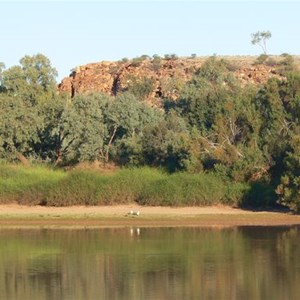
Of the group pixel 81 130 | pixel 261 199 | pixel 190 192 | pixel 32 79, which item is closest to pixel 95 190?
pixel 190 192

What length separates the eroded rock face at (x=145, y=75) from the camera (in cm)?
8112

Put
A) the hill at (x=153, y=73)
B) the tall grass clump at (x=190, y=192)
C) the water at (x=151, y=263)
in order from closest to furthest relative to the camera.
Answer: the water at (x=151, y=263), the tall grass clump at (x=190, y=192), the hill at (x=153, y=73)

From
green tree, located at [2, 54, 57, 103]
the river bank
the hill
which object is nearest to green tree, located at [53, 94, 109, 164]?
green tree, located at [2, 54, 57, 103]

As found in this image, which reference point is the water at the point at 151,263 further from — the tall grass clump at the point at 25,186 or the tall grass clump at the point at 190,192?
the tall grass clump at the point at 25,186

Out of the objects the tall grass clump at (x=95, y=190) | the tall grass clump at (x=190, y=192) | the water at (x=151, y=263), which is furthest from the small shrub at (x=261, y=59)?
the water at (x=151, y=263)

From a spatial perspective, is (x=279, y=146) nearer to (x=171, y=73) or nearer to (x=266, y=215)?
(x=266, y=215)

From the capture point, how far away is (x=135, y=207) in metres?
46.0

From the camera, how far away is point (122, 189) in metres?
46.5

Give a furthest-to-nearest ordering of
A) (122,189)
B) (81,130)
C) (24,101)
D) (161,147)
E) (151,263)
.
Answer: (24,101), (81,130), (161,147), (122,189), (151,263)

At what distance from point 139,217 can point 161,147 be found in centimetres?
802

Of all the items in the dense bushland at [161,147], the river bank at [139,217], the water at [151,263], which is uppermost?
the dense bushland at [161,147]

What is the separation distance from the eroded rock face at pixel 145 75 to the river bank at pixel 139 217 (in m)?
33.6

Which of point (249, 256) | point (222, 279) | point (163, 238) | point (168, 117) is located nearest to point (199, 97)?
point (168, 117)

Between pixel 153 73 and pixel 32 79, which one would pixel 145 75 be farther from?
pixel 32 79
